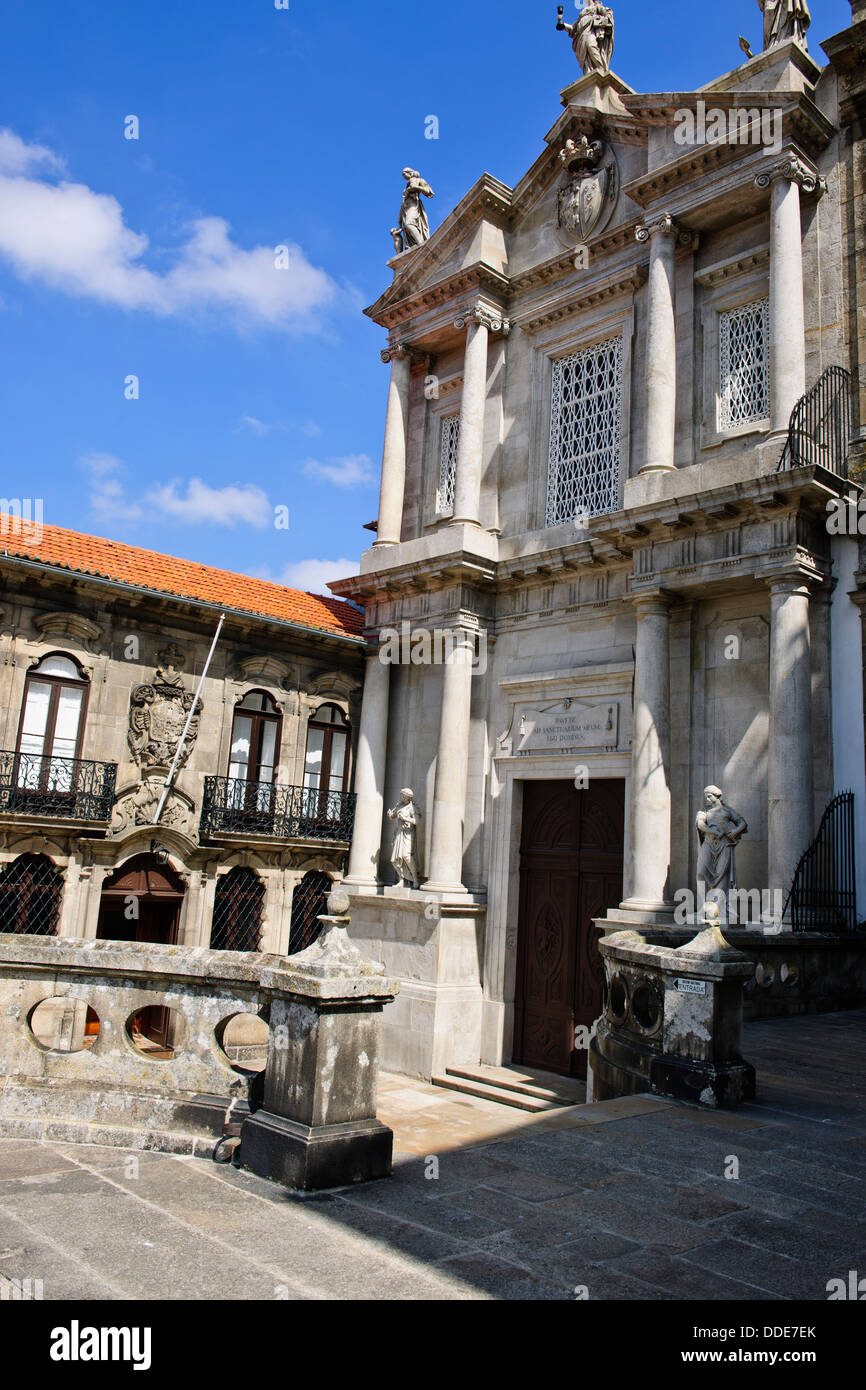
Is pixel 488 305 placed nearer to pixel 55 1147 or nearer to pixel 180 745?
pixel 180 745

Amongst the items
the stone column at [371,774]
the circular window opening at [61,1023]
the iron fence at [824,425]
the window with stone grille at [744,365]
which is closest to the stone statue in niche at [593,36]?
the window with stone grille at [744,365]

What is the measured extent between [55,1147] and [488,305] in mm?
14757

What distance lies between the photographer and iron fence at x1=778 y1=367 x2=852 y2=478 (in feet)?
39.0

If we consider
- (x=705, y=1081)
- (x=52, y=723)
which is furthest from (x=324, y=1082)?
(x=52, y=723)

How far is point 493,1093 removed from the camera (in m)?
13.7

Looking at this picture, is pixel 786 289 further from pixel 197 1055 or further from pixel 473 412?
pixel 197 1055

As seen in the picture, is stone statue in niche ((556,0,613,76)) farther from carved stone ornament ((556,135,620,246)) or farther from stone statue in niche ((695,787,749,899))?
stone statue in niche ((695,787,749,899))

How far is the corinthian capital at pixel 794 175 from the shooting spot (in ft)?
41.1

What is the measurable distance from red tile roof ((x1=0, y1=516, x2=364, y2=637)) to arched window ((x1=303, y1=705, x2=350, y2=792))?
1885 mm

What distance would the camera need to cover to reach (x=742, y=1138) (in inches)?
228

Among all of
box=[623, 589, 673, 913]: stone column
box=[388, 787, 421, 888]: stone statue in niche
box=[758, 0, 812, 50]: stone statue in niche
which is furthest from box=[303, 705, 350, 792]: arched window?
box=[758, 0, 812, 50]: stone statue in niche

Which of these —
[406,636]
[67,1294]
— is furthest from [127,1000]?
[406,636]

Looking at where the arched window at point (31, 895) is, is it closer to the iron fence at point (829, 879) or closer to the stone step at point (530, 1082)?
the stone step at point (530, 1082)

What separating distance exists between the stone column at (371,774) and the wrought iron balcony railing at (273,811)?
3.19 m
